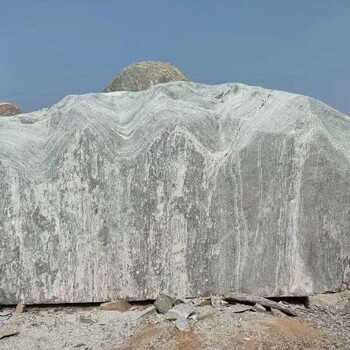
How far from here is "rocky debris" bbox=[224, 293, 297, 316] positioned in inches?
232

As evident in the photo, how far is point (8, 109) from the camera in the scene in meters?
12.3

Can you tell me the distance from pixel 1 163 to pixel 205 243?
8.22ft

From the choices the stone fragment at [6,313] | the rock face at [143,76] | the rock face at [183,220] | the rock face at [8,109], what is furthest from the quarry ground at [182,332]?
the rock face at [143,76]

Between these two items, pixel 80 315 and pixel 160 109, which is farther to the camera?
pixel 160 109

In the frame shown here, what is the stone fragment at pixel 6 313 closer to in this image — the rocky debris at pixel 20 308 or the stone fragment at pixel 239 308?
the rocky debris at pixel 20 308

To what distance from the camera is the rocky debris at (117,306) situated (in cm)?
613

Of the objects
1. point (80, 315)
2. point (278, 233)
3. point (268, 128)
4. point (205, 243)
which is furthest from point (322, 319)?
point (80, 315)

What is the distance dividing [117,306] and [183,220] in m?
1.20

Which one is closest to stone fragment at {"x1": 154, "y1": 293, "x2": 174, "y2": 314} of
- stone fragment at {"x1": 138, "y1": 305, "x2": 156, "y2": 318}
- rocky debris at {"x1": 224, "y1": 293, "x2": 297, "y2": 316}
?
stone fragment at {"x1": 138, "y1": 305, "x2": 156, "y2": 318}

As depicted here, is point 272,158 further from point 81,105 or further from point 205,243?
point 81,105

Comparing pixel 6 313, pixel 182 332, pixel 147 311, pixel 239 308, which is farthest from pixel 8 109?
pixel 182 332

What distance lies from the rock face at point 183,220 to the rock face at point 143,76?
25.8ft

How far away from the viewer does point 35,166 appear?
645 centimetres

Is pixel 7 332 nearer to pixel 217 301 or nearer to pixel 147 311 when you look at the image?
pixel 147 311
